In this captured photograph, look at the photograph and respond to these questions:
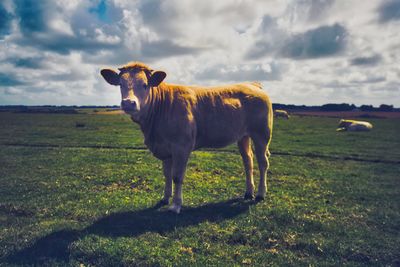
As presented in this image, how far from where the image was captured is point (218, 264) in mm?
5047

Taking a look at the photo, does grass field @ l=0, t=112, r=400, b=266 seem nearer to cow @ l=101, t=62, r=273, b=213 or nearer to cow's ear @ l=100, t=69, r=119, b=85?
cow @ l=101, t=62, r=273, b=213

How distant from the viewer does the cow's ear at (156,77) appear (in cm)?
712

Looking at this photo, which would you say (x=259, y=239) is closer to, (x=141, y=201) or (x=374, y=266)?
(x=374, y=266)

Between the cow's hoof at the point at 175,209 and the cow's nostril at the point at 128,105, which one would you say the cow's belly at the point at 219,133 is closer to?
the cow's hoof at the point at 175,209

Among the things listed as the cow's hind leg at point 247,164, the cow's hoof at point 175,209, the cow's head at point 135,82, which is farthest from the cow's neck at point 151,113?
the cow's hind leg at point 247,164

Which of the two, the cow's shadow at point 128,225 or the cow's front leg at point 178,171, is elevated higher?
the cow's front leg at point 178,171

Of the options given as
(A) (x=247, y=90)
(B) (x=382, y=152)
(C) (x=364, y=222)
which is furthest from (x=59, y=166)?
(B) (x=382, y=152)

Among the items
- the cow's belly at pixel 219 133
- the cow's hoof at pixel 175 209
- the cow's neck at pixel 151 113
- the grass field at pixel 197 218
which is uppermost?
the cow's neck at pixel 151 113

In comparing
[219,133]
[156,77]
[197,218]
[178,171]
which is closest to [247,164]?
[219,133]

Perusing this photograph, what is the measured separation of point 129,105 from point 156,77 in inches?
46.2

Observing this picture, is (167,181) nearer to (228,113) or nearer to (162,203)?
(162,203)

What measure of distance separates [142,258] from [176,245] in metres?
0.71

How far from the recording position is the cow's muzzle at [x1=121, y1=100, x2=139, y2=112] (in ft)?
20.8

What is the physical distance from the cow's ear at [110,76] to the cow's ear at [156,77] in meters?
0.94
